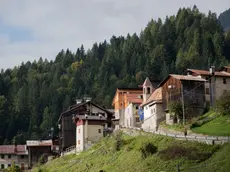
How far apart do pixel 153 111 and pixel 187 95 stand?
7.28m

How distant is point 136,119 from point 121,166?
91.0 ft

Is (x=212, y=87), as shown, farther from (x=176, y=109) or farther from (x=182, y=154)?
(x=182, y=154)

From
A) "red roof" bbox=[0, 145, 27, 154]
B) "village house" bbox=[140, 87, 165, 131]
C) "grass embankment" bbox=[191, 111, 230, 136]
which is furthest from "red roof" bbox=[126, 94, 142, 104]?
"red roof" bbox=[0, 145, 27, 154]

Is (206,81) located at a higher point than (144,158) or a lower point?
higher

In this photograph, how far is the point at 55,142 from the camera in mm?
120625

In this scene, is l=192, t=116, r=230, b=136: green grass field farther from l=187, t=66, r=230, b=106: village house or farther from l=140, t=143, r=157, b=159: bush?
l=187, t=66, r=230, b=106: village house

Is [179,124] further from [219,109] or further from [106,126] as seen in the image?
[106,126]

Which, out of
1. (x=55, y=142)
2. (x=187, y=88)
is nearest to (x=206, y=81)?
(x=187, y=88)

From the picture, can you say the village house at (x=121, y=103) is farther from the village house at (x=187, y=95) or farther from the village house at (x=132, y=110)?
the village house at (x=187, y=95)

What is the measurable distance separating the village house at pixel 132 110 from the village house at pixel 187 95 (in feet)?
44.1

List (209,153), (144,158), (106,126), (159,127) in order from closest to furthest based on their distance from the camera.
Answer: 1. (209,153)
2. (144,158)
3. (159,127)
4. (106,126)

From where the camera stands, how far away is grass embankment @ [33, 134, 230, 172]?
59434mm

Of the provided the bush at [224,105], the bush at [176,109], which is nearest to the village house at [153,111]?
the bush at [176,109]

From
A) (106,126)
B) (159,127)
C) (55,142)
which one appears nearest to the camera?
(159,127)
